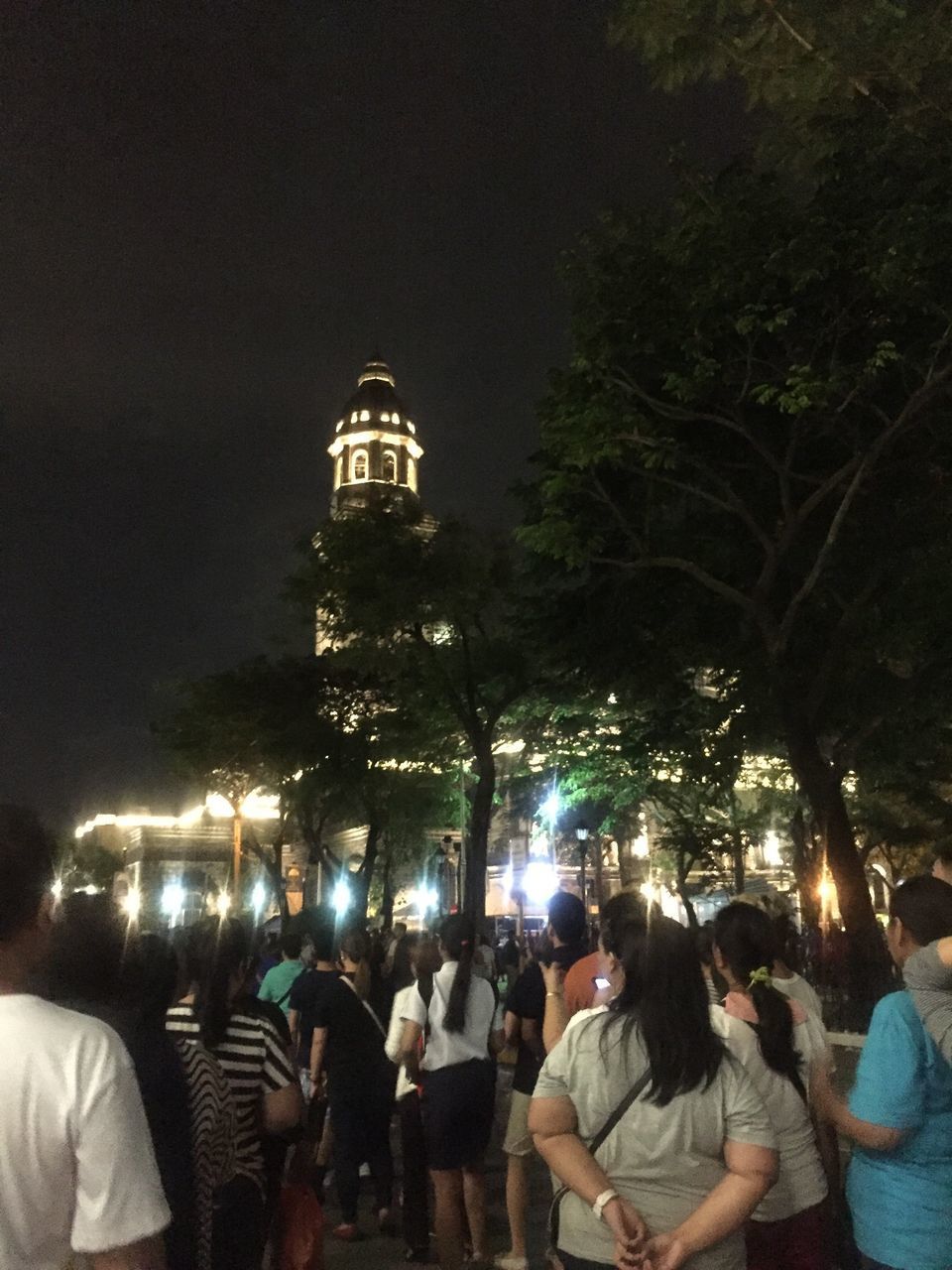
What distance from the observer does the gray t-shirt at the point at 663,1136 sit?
295 cm

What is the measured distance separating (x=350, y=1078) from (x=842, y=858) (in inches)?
453

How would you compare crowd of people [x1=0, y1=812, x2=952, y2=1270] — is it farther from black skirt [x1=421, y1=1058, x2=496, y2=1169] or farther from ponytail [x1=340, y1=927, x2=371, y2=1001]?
ponytail [x1=340, y1=927, x2=371, y2=1001]

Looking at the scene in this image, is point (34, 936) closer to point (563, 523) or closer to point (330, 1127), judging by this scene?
point (330, 1127)

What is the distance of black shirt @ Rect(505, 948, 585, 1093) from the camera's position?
650cm

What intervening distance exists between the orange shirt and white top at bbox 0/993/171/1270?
3.76m

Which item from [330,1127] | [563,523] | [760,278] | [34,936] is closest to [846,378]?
[760,278]

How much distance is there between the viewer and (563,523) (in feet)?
52.5

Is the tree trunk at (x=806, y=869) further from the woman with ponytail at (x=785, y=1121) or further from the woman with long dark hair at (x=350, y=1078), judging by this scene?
the woman with ponytail at (x=785, y=1121)

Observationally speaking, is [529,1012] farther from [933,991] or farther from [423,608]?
[423,608]

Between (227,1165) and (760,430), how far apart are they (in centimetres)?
1374

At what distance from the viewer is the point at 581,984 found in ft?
18.1

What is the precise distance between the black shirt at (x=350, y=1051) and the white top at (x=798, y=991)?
336cm

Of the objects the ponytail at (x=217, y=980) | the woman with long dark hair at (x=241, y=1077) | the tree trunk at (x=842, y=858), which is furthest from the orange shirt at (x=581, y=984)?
the tree trunk at (x=842, y=858)

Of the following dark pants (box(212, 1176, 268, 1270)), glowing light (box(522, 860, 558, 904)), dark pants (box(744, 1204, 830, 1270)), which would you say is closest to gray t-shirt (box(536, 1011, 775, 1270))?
dark pants (box(744, 1204, 830, 1270))
